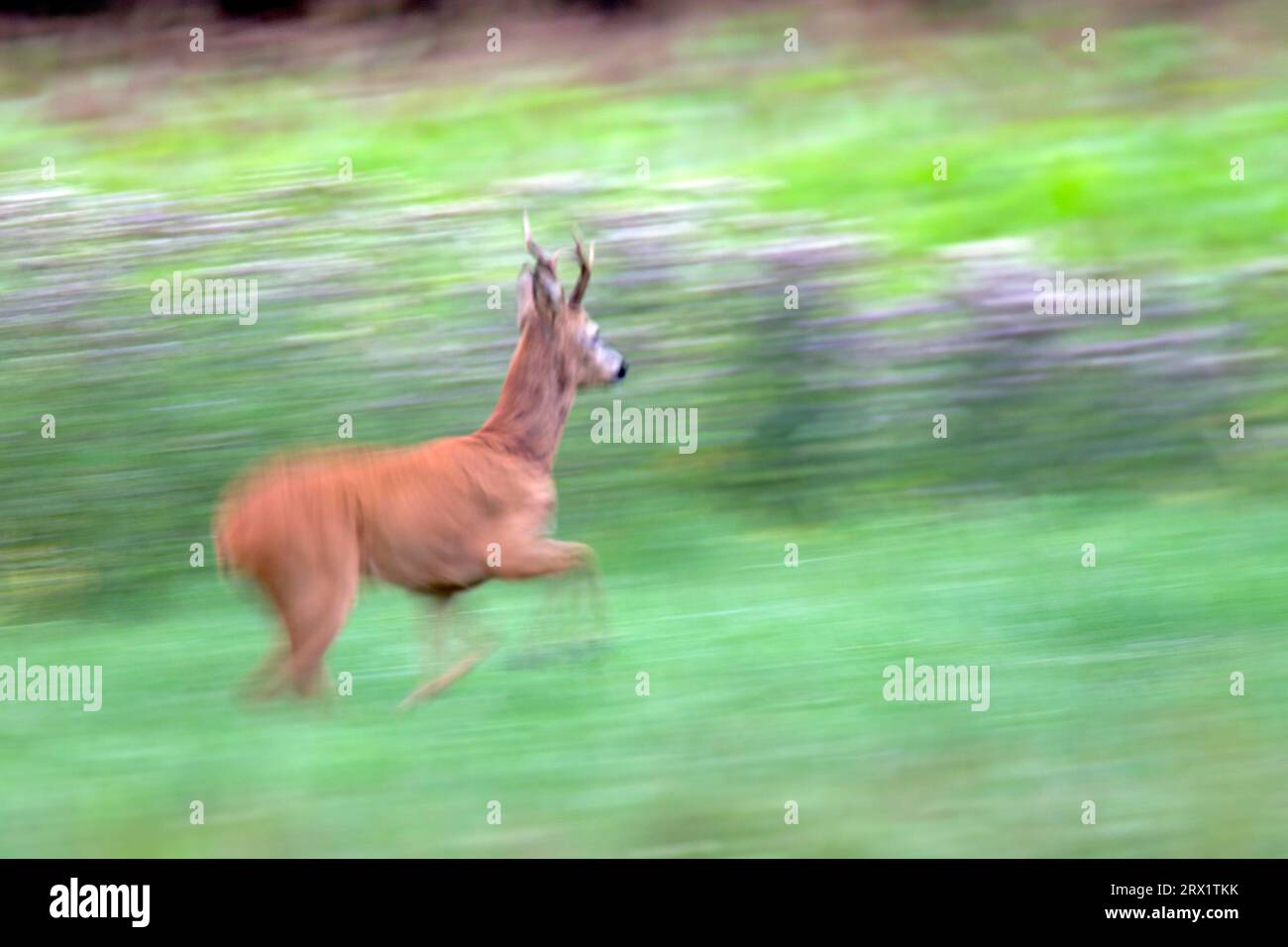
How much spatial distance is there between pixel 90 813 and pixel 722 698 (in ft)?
9.07

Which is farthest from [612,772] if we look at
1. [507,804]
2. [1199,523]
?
[1199,523]

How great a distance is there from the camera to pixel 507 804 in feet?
22.0

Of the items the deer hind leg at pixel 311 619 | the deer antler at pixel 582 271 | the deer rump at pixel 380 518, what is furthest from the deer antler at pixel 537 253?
the deer hind leg at pixel 311 619

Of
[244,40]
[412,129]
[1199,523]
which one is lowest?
[1199,523]

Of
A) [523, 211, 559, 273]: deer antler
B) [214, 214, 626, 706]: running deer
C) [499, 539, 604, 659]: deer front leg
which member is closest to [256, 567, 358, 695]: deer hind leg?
[214, 214, 626, 706]: running deer

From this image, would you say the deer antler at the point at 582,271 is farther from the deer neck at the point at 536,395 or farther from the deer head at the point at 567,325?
the deer neck at the point at 536,395

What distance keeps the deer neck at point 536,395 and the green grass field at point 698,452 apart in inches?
37.1

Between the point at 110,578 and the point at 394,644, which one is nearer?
the point at 394,644

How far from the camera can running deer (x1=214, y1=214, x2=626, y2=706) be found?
319 inches

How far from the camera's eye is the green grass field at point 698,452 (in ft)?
22.6

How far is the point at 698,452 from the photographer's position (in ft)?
44.5

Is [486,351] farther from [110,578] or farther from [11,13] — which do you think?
[11,13]

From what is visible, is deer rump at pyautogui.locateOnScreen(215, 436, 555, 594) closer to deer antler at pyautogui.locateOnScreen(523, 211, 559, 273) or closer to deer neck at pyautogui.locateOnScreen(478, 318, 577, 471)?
deer neck at pyautogui.locateOnScreen(478, 318, 577, 471)

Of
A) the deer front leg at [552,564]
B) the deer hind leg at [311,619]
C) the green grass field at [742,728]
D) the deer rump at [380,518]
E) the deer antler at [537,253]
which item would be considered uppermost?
the deer antler at [537,253]
